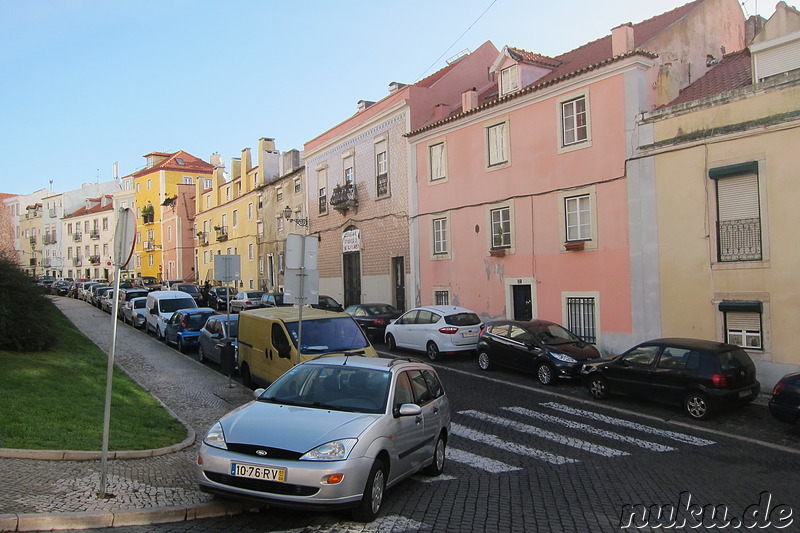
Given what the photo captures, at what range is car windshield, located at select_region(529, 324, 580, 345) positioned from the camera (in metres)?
15.1

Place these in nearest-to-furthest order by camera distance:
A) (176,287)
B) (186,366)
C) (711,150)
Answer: (711,150) < (186,366) < (176,287)

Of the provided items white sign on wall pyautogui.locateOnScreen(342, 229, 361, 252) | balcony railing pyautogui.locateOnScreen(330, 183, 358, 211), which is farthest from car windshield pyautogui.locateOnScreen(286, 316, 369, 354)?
balcony railing pyautogui.locateOnScreen(330, 183, 358, 211)

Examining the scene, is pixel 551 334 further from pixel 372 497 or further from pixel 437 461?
pixel 372 497

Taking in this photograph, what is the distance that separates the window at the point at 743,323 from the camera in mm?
13766

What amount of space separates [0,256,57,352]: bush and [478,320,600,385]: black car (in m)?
10.7

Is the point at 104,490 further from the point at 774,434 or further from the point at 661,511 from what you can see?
the point at 774,434

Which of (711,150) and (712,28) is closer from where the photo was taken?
(711,150)

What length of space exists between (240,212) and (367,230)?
2097cm

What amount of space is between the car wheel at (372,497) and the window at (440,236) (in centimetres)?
1817

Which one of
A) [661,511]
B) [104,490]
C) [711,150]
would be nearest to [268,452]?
[104,490]

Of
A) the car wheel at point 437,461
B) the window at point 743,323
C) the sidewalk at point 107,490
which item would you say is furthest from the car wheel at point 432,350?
the car wheel at point 437,461

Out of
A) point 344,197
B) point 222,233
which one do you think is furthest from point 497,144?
point 222,233

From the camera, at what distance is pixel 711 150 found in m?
14.7

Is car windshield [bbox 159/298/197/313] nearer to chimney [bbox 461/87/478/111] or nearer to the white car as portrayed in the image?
the white car
